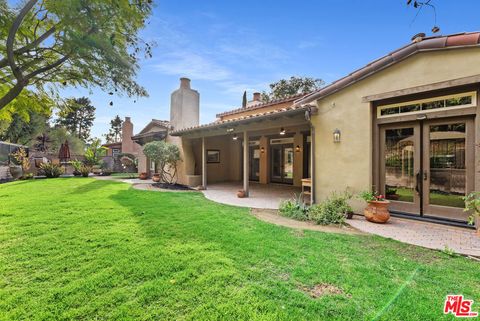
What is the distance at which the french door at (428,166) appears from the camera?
5.71 m

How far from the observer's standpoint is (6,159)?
1733 cm

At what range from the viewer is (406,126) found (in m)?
6.50

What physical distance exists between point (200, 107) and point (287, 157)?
7.13 metres

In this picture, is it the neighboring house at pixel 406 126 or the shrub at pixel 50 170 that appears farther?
the shrub at pixel 50 170

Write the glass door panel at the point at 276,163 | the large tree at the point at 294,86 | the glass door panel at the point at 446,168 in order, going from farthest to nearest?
the large tree at the point at 294,86 → the glass door panel at the point at 276,163 → the glass door panel at the point at 446,168

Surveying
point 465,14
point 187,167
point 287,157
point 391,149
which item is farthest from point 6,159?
point 465,14

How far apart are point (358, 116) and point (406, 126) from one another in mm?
1246

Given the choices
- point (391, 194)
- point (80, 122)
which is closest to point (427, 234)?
point (391, 194)

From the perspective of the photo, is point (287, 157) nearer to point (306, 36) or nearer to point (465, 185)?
point (306, 36)

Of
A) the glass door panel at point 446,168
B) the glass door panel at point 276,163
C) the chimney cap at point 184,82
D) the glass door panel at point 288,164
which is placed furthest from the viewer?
the chimney cap at point 184,82

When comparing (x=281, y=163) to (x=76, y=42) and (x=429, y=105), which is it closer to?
(x=429, y=105)

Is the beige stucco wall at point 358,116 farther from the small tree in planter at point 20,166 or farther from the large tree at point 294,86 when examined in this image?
the large tree at point 294,86

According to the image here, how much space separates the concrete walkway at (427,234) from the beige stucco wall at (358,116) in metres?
1.02

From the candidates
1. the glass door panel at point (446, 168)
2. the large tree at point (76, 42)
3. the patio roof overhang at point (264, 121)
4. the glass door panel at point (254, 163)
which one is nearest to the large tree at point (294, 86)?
the glass door panel at point (254, 163)
